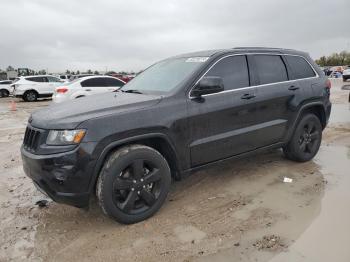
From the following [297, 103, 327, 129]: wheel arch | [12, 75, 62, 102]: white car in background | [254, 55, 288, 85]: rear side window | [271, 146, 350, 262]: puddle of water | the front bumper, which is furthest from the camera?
[12, 75, 62, 102]: white car in background

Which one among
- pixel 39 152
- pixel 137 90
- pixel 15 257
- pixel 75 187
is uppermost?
pixel 137 90

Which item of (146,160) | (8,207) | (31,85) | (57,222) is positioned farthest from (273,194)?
(31,85)

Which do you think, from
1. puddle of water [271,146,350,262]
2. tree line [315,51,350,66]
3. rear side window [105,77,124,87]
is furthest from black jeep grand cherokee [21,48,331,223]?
tree line [315,51,350,66]

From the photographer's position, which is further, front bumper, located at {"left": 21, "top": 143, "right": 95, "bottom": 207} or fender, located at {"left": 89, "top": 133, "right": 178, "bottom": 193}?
fender, located at {"left": 89, "top": 133, "right": 178, "bottom": 193}

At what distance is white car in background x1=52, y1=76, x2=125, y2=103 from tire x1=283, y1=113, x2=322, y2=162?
8740mm

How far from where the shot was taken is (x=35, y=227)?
3.65 m

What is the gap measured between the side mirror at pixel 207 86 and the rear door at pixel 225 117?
0.08 meters

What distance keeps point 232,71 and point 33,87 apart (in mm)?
19510

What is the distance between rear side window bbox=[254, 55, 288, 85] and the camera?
185 inches

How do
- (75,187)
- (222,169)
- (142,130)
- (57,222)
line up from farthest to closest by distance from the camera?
1. (222,169)
2. (57,222)
3. (142,130)
4. (75,187)

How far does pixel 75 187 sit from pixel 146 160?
74cm

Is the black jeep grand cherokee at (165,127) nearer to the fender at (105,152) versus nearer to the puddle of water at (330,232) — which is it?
the fender at (105,152)

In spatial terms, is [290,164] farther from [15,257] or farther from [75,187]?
[15,257]

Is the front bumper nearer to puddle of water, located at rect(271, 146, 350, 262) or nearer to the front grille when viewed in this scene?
the front grille
